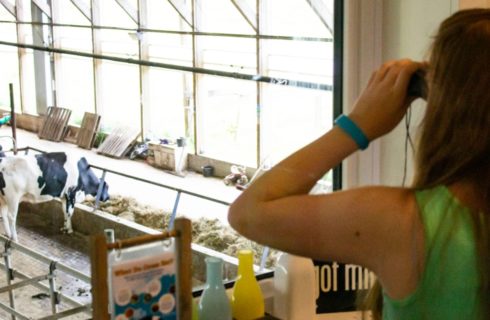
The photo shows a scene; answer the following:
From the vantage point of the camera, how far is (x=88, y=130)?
7.59 feet

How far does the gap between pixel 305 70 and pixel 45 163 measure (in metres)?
0.91

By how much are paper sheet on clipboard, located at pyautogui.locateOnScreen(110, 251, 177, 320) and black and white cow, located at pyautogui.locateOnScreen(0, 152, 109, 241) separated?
104cm

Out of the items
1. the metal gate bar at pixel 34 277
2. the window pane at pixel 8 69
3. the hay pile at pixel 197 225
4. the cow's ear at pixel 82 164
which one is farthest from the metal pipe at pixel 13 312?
the window pane at pixel 8 69

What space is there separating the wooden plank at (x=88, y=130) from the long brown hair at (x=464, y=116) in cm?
161

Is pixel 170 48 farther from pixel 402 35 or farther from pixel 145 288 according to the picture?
pixel 145 288

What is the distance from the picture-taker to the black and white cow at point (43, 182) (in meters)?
2.22

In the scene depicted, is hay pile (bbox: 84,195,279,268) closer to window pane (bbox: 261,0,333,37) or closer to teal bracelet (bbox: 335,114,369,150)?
window pane (bbox: 261,0,333,37)

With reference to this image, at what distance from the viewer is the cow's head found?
2.32 meters

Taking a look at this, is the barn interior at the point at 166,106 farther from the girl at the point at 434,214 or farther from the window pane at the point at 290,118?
the girl at the point at 434,214

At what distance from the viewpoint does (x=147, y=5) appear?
2.36 metres

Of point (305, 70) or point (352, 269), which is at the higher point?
point (305, 70)

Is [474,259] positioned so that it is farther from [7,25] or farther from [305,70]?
[7,25]

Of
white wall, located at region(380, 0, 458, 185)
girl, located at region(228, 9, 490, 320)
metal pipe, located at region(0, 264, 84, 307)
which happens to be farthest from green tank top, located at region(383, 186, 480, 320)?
metal pipe, located at region(0, 264, 84, 307)

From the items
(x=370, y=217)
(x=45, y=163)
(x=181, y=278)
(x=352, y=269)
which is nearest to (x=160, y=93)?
(x=45, y=163)
